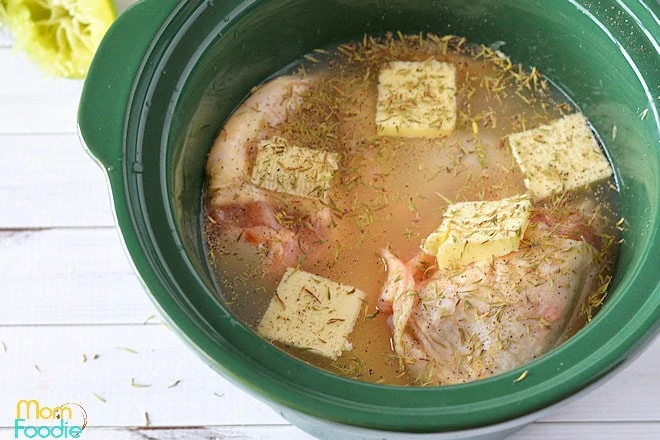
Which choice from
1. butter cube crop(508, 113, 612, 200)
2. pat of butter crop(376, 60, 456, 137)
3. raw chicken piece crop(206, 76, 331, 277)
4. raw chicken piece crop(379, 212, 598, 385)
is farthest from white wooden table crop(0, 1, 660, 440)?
pat of butter crop(376, 60, 456, 137)

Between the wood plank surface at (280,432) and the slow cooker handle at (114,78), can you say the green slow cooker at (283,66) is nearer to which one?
the slow cooker handle at (114,78)

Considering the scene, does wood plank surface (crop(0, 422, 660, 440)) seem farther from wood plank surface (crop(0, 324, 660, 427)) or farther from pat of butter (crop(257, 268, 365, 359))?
pat of butter (crop(257, 268, 365, 359))

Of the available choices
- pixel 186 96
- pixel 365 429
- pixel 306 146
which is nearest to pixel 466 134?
pixel 306 146

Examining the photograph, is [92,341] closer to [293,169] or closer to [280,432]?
[280,432]


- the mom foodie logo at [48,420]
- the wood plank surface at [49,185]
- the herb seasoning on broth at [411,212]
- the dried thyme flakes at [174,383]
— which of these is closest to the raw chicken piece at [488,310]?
the herb seasoning on broth at [411,212]

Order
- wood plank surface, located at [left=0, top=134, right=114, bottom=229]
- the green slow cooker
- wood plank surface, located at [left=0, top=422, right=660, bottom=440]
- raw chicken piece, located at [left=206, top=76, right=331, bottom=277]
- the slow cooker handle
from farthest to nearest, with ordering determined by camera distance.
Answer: wood plank surface, located at [left=0, top=134, right=114, bottom=229]
wood plank surface, located at [left=0, top=422, right=660, bottom=440]
raw chicken piece, located at [left=206, top=76, right=331, bottom=277]
the slow cooker handle
the green slow cooker

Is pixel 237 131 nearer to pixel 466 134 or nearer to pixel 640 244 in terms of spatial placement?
pixel 466 134
